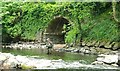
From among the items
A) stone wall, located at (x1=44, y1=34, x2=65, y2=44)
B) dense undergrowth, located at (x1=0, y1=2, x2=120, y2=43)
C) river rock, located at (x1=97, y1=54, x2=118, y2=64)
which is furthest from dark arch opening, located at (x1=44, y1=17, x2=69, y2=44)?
river rock, located at (x1=97, y1=54, x2=118, y2=64)

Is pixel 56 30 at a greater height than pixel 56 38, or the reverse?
pixel 56 30

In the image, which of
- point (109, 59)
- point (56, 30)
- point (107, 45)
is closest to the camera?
point (109, 59)

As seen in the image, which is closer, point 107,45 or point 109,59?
point 109,59

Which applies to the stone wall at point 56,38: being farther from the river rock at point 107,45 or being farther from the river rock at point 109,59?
the river rock at point 109,59

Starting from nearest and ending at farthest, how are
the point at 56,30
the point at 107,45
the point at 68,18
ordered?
the point at 107,45 < the point at 68,18 < the point at 56,30

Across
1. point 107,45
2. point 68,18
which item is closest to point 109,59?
point 107,45

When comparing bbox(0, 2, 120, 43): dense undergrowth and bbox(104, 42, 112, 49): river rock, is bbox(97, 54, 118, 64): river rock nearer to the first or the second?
bbox(104, 42, 112, 49): river rock

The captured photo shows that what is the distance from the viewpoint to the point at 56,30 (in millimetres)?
27375

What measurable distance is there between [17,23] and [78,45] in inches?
355

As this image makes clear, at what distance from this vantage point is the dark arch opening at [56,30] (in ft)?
85.2

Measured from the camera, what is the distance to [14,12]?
27078 mm

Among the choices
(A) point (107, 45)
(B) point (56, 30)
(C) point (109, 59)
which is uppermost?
(C) point (109, 59)

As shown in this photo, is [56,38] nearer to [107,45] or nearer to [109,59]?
[107,45]

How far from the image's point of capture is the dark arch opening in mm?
25981
